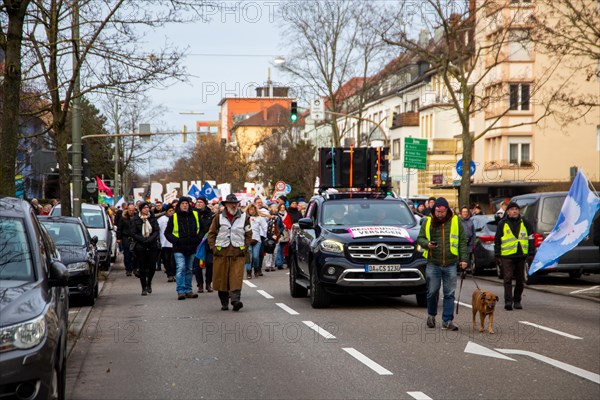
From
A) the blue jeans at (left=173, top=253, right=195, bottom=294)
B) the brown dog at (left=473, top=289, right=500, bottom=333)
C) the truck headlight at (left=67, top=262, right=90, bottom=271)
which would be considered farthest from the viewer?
the blue jeans at (left=173, top=253, right=195, bottom=294)

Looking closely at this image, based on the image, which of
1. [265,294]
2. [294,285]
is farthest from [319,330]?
[265,294]

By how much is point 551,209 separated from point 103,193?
40105 millimetres

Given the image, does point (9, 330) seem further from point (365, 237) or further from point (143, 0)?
point (143, 0)

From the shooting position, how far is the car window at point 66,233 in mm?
19141

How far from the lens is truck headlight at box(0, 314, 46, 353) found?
6293 millimetres

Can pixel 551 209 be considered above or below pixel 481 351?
above

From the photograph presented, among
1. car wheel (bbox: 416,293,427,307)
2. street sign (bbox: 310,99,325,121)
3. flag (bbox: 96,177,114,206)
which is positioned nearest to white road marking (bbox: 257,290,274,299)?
car wheel (bbox: 416,293,427,307)

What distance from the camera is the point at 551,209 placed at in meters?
21.8

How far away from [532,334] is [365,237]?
12.4 feet

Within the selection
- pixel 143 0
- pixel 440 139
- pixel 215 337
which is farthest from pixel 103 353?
pixel 440 139

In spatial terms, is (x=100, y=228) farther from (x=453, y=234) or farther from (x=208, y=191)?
(x=453, y=234)

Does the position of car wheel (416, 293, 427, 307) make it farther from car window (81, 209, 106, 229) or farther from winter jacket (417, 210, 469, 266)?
car window (81, 209, 106, 229)

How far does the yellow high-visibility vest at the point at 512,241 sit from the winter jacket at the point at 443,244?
3420mm

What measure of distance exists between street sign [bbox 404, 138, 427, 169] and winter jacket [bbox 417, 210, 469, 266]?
956 inches
